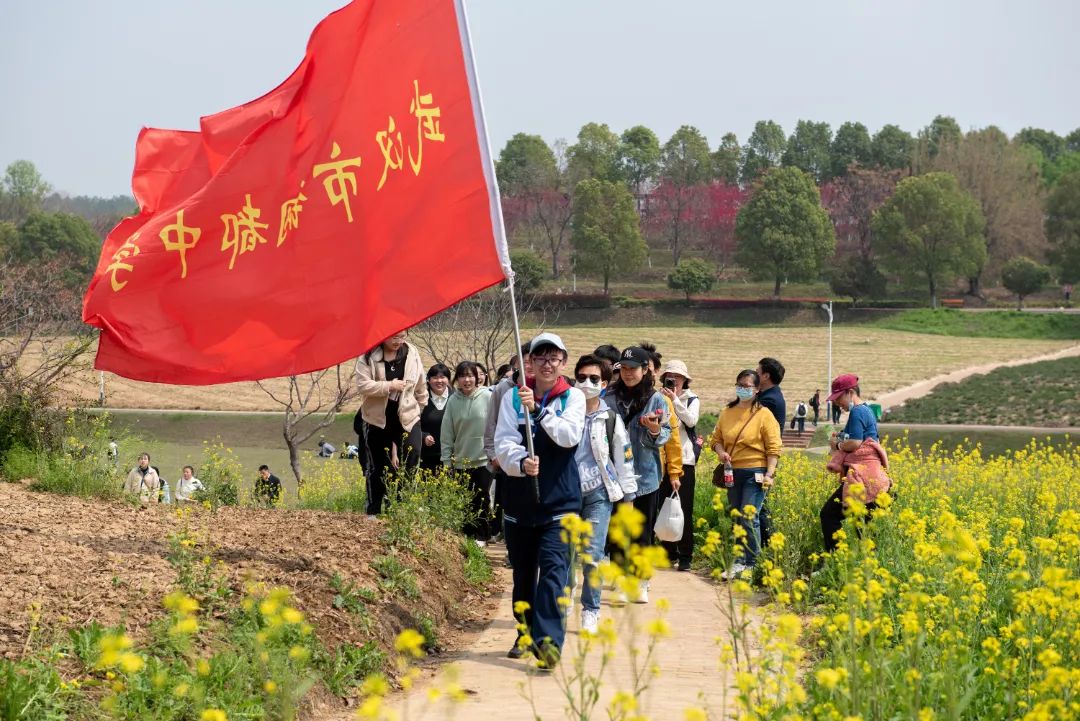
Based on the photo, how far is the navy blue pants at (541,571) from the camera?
7566mm

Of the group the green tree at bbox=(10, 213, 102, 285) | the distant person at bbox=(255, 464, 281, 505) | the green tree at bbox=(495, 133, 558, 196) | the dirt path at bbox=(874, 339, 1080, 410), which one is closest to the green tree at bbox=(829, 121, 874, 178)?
the green tree at bbox=(495, 133, 558, 196)

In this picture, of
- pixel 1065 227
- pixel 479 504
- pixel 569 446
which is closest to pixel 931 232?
pixel 1065 227

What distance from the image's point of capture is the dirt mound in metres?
6.67

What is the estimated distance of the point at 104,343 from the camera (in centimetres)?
743

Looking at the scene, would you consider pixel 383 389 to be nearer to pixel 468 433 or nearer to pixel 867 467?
pixel 468 433

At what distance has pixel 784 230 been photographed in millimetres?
86062

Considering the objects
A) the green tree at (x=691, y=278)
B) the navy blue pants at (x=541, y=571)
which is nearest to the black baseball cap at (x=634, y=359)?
the navy blue pants at (x=541, y=571)

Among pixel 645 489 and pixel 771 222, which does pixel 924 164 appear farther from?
pixel 645 489

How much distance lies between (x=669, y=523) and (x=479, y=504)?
2.57 meters

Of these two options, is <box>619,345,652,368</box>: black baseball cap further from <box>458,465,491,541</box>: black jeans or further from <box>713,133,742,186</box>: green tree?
<box>713,133,742,186</box>: green tree

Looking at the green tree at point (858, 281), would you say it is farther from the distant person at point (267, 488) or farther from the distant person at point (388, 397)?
the distant person at point (388, 397)

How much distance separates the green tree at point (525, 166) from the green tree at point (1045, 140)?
5147cm

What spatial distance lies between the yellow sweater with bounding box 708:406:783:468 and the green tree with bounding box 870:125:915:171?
107829mm

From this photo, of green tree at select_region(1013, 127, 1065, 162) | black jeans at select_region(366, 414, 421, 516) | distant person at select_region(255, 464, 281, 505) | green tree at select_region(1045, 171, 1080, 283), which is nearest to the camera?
black jeans at select_region(366, 414, 421, 516)
